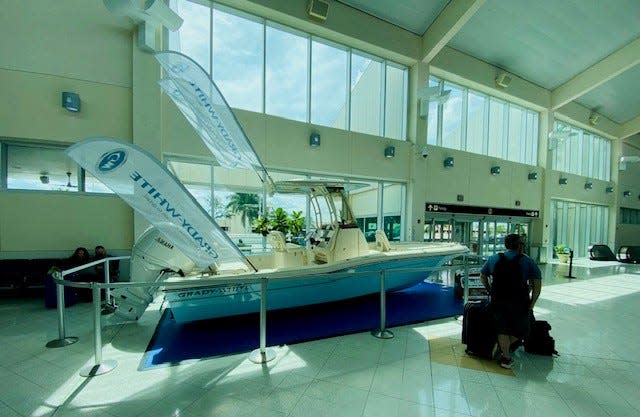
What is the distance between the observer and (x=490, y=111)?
30.8ft

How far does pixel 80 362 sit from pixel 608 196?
19694 millimetres

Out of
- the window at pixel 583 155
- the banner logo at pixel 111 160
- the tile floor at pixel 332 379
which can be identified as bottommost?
the tile floor at pixel 332 379

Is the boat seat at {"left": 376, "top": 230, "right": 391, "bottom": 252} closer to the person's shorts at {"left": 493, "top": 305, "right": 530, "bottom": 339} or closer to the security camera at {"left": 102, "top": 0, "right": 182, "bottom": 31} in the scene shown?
the person's shorts at {"left": 493, "top": 305, "right": 530, "bottom": 339}

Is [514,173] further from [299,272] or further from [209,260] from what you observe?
[209,260]

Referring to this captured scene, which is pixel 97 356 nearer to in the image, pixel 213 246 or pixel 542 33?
pixel 213 246

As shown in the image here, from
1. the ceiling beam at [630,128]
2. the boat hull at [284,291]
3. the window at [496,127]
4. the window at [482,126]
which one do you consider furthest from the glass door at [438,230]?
the ceiling beam at [630,128]

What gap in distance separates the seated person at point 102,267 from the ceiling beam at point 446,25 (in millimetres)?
9261

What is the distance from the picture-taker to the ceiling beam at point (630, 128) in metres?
12.2

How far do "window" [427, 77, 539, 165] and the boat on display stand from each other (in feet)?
17.2

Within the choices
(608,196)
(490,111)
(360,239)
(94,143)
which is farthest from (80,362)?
(608,196)

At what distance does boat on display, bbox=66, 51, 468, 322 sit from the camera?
207 centimetres

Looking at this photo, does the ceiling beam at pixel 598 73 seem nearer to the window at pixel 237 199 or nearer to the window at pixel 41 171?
the window at pixel 237 199

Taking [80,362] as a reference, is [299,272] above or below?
above

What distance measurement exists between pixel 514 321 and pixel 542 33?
9.33 meters
